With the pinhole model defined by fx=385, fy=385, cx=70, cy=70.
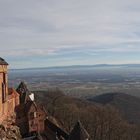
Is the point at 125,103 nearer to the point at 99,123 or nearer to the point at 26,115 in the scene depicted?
the point at 99,123

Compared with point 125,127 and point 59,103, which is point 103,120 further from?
point 59,103

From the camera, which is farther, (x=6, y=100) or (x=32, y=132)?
(x=32, y=132)

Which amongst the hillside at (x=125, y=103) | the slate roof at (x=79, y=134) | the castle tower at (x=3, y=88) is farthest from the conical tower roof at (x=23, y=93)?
the hillside at (x=125, y=103)

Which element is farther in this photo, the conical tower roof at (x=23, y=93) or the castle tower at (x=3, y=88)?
the conical tower roof at (x=23, y=93)

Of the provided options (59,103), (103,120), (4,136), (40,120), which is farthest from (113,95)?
(4,136)

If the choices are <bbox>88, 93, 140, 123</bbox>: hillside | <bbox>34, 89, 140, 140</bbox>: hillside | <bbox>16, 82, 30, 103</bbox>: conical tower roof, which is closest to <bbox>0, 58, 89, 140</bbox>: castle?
<bbox>16, 82, 30, 103</bbox>: conical tower roof

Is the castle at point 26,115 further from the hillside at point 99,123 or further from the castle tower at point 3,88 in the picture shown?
the hillside at point 99,123

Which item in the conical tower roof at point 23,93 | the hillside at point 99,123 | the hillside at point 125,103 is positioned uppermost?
the conical tower roof at point 23,93

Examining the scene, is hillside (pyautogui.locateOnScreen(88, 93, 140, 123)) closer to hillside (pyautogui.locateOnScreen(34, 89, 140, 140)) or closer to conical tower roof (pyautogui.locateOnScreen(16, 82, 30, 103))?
hillside (pyautogui.locateOnScreen(34, 89, 140, 140))
